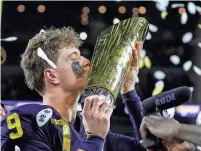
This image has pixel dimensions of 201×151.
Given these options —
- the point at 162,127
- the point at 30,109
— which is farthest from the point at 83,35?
the point at 162,127

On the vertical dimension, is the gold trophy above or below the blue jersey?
above

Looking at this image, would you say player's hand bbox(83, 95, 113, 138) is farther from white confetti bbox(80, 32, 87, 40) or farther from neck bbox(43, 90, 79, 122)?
white confetti bbox(80, 32, 87, 40)

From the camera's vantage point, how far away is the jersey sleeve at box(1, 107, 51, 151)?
1.09 metres

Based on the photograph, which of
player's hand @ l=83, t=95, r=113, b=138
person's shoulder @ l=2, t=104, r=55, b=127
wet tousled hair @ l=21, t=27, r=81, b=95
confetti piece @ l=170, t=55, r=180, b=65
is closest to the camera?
player's hand @ l=83, t=95, r=113, b=138

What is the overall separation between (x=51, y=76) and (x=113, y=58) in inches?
8.9

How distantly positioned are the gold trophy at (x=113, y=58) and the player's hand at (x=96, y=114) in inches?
0.8

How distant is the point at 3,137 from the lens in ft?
3.63

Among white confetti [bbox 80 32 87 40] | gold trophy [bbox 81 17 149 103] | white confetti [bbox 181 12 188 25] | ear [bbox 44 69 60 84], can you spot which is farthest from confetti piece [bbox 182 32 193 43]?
ear [bbox 44 69 60 84]

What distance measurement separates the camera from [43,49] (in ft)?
3.99

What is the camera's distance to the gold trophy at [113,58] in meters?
1.03

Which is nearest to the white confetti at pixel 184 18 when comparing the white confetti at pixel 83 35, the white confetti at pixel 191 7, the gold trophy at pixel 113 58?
the white confetti at pixel 191 7

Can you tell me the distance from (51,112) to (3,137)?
0.13 m

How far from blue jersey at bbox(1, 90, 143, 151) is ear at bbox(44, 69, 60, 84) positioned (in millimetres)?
89

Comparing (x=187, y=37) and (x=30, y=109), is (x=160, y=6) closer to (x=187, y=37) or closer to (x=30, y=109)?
(x=187, y=37)
